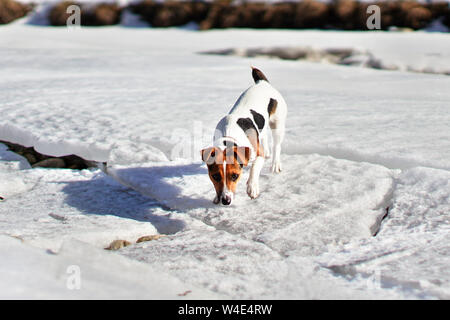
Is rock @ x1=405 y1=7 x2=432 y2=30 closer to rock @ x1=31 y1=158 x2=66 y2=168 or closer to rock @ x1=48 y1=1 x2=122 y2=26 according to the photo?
rock @ x1=48 y1=1 x2=122 y2=26

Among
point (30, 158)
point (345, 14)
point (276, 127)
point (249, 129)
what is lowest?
point (30, 158)

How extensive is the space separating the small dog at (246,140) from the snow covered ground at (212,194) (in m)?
0.17

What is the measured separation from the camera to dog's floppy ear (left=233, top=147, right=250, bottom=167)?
2996 millimetres

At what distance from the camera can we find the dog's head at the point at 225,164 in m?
2.98

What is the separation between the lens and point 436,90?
5914 millimetres

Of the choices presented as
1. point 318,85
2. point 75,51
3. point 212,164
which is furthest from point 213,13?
point 212,164

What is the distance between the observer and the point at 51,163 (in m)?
4.12

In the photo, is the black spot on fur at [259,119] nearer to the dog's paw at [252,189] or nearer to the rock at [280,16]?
the dog's paw at [252,189]

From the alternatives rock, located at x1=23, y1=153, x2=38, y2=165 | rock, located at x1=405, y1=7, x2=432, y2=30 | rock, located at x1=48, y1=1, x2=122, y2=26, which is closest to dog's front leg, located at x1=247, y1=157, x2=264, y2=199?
rock, located at x1=23, y1=153, x2=38, y2=165

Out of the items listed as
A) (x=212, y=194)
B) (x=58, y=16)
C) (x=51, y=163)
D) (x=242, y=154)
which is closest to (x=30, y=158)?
(x=51, y=163)

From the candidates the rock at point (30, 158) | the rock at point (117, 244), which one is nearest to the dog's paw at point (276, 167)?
the rock at point (117, 244)

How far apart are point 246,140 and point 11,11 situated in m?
12.4

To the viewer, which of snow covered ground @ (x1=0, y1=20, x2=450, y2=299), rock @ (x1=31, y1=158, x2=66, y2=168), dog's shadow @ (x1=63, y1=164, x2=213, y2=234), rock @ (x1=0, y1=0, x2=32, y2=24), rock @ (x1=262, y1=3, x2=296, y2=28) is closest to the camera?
snow covered ground @ (x1=0, y1=20, x2=450, y2=299)

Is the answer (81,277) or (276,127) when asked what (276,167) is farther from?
(81,277)
